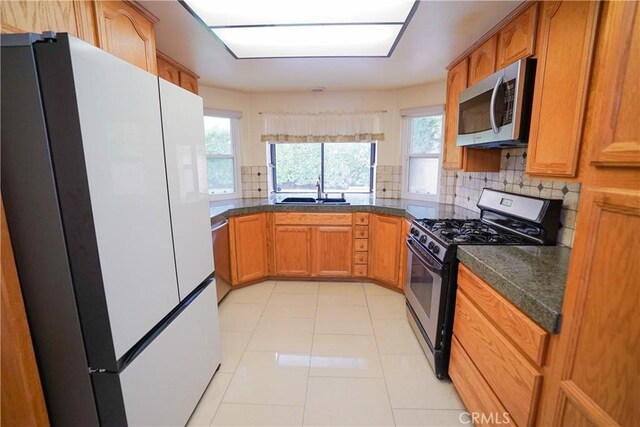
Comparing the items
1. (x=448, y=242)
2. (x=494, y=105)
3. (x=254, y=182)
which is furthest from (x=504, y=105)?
(x=254, y=182)

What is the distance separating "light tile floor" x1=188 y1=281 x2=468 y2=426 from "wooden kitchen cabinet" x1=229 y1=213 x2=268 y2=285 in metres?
0.35

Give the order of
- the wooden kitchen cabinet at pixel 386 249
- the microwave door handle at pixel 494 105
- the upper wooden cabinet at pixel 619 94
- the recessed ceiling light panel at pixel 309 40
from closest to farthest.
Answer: the upper wooden cabinet at pixel 619 94 → the microwave door handle at pixel 494 105 → the recessed ceiling light panel at pixel 309 40 → the wooden kitchen cabinet at pixel 386 249

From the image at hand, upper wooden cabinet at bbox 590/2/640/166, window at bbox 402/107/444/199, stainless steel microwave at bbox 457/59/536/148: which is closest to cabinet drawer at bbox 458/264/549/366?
upper wooden cabinet at bbox 590/2/640/166

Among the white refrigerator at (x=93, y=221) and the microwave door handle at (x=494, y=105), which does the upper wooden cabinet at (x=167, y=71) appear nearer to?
the white refrigerator at (x=93, y=221)

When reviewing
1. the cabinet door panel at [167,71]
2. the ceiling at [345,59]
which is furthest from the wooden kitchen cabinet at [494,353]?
the cabinet door panel at [167,71]

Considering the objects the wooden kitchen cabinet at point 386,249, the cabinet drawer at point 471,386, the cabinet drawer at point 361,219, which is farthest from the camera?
the cabinet drawer at point 361,219

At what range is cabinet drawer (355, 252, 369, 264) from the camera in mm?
3104

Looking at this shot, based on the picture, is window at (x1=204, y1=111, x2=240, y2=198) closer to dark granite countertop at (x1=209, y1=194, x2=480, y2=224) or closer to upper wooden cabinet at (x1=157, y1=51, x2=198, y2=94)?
dark granite countertop at (x1=209, y1=194, x2=480, y2=224)

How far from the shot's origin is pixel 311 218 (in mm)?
3057

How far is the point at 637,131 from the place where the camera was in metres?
0.68

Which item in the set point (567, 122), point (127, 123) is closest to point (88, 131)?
point (127, 123)

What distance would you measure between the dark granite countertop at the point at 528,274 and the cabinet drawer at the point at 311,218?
1.58 metres

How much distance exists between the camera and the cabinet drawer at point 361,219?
3025 mm

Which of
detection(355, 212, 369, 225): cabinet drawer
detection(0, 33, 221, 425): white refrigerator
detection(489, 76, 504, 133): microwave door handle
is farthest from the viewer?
detection(355, 212, 369, 225): cabinet drawer
